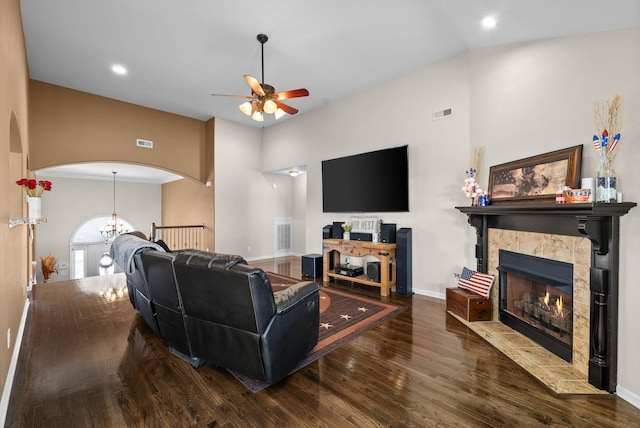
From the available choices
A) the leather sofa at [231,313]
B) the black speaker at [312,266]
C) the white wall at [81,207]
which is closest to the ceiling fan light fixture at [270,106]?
the leather sofa at [231,313]

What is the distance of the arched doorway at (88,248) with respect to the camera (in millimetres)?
10560

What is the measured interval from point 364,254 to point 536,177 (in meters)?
2.69

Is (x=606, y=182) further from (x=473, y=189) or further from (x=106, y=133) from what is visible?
(x=106, y=133)

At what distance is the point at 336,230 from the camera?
5.79 meters

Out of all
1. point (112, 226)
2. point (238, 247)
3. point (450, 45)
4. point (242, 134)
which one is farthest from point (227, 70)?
point (112, 226)

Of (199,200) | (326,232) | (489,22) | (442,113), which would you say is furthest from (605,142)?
(199,200)

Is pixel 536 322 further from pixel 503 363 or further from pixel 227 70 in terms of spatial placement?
pixel 227 70

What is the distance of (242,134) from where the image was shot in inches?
304

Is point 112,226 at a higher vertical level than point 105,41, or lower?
lower

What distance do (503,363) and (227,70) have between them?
5.41 m

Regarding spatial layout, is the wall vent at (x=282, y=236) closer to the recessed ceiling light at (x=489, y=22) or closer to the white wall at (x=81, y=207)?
the white wall at (x=81, y=207)

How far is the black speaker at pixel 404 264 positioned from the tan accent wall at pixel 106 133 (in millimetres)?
5138

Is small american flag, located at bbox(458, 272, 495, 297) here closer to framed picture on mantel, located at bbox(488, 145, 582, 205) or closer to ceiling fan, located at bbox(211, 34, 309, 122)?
framed picture on mantel, located at bbox(488, 145, 582, 205)

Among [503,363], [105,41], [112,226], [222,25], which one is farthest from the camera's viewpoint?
[112,226]
